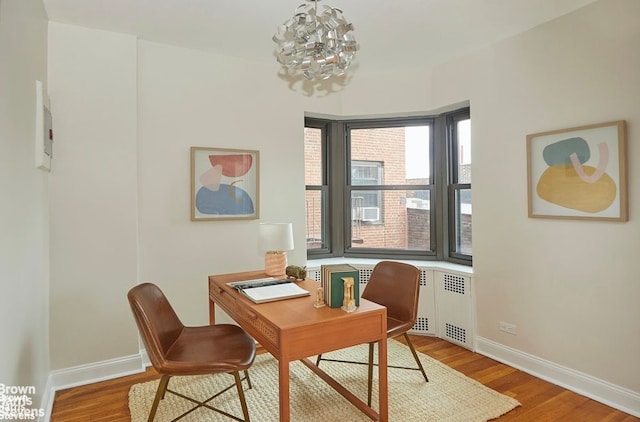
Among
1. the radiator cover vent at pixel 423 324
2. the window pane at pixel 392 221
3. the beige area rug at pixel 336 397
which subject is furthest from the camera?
the window pane at pixel 392 221

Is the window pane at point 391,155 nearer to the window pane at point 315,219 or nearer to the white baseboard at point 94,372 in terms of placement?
the window pane at point 315,219

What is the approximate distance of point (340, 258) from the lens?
4.12m

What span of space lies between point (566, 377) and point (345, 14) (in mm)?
3061

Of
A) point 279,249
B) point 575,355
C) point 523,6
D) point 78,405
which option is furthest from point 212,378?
point 523,6

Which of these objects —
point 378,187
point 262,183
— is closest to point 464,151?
point 378,187

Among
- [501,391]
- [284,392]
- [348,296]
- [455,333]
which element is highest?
[348,296]

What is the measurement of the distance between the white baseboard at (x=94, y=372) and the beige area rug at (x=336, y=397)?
0.29 metres

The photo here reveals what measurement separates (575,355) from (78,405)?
3441 mm

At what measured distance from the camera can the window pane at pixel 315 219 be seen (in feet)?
13.3

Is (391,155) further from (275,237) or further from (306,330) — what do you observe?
(306,330)

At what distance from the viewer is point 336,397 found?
2.49 metres

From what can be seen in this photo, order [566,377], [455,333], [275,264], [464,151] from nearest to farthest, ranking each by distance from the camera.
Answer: [566,377] → [275,264] → [455,333] → [464,151]

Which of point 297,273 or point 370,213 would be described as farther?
point 370,213

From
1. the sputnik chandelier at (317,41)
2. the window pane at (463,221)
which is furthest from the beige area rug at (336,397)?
the sputnik chandelier at (317,41)
